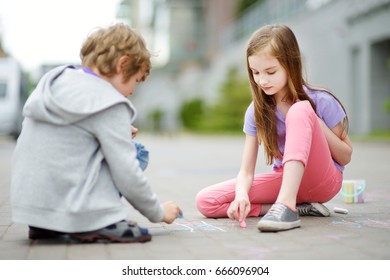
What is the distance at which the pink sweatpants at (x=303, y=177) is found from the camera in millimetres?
3668

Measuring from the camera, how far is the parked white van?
2047cm

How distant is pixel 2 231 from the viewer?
3844 millimetres

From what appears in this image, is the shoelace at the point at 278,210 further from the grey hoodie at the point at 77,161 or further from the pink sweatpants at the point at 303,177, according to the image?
the grey hoodie at the point at 77,161

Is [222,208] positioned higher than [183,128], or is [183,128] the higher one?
[222,208]

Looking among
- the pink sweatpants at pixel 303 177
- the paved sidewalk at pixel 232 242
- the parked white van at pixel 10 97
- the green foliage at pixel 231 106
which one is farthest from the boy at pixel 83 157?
the green foliage at pixel 231 106

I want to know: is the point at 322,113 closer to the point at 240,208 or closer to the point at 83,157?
the point at 240,208

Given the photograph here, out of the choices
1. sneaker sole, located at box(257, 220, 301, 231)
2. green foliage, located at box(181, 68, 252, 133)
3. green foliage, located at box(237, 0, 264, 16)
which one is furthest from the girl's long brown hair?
green foliage, located at box(237, 0, 264, 16)

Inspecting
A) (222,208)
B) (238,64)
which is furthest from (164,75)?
A: (222,208)

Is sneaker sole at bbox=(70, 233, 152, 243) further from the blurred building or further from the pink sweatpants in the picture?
the blurred building

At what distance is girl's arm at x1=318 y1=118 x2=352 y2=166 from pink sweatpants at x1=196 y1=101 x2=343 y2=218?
0.25ft

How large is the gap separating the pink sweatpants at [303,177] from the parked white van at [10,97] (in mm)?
16942

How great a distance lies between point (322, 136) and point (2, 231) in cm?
193
